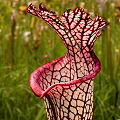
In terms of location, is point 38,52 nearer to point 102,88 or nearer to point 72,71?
point 102,88

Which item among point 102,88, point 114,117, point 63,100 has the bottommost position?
point 114,117

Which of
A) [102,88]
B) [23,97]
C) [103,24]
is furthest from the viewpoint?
[23,97]

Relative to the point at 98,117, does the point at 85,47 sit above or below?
→ above

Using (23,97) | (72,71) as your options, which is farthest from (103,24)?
(23,97)

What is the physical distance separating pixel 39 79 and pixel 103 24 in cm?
36

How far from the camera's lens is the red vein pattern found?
82 centimetres

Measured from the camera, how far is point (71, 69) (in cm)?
103

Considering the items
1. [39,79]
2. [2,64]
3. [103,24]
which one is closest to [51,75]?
[39,79]

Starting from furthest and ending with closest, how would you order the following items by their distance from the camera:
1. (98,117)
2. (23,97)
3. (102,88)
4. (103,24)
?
1. (23,97)
2. (102,88)
3. (98,117)
4. (103,24)

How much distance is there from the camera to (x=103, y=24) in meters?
0.81

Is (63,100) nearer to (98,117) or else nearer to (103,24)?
(103,24)

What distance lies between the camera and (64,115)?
35.7 inches

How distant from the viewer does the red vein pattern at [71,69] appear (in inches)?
32.2

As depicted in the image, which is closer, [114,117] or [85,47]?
[85,47]
